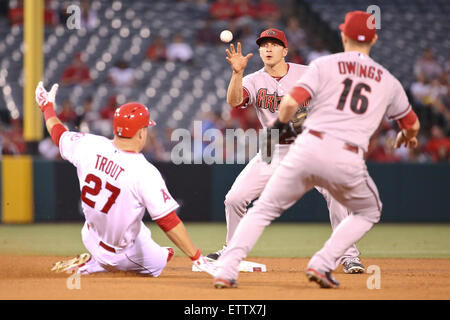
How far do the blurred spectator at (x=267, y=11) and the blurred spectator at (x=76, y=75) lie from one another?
4.65 meters

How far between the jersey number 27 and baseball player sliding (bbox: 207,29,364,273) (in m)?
1.21

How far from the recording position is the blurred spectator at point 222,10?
17.1 meters

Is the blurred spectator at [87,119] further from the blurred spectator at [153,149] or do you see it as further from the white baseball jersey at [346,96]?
the white baseball jersey at [346,96]

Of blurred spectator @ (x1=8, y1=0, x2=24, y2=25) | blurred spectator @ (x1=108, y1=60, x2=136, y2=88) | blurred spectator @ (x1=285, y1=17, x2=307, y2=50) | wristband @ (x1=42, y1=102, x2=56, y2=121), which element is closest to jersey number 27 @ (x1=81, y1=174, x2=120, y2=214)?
wristband @ (x1=42, y1=102, x2=56, y2=121)

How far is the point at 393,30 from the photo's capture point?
17891 mm

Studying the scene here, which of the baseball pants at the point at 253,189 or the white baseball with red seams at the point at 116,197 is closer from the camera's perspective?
the white baseball with red seams at the point at 116,197

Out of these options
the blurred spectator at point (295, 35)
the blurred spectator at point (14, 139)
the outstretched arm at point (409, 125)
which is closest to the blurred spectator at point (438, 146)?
the blurred spectator at point (295, 35)

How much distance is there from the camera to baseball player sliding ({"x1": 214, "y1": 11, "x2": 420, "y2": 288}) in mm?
4551

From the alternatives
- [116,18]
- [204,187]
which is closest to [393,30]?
[116,18]

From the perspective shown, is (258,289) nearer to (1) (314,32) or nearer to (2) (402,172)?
(2) (402,172)

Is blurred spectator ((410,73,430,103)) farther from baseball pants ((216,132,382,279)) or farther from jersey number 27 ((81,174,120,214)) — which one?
jersey number 27 ((81,174,120,214))

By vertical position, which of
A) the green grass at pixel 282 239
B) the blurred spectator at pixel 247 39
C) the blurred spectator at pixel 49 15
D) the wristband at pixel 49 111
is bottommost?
the green grass at pixel 282 239

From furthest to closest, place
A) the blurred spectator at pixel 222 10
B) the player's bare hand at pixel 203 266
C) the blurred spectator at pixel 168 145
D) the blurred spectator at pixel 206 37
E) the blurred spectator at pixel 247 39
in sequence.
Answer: the blurred spectator at pixel 222 10
the blurred spectator at pixel 206 37
the blurred spectator at pixel 247 39
the blurred spectator at pixel 168 145
the player's bare hand at pixel 203 266

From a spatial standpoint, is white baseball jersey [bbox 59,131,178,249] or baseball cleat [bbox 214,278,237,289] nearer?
baseball cleat [bbox 214,278,237,289]
